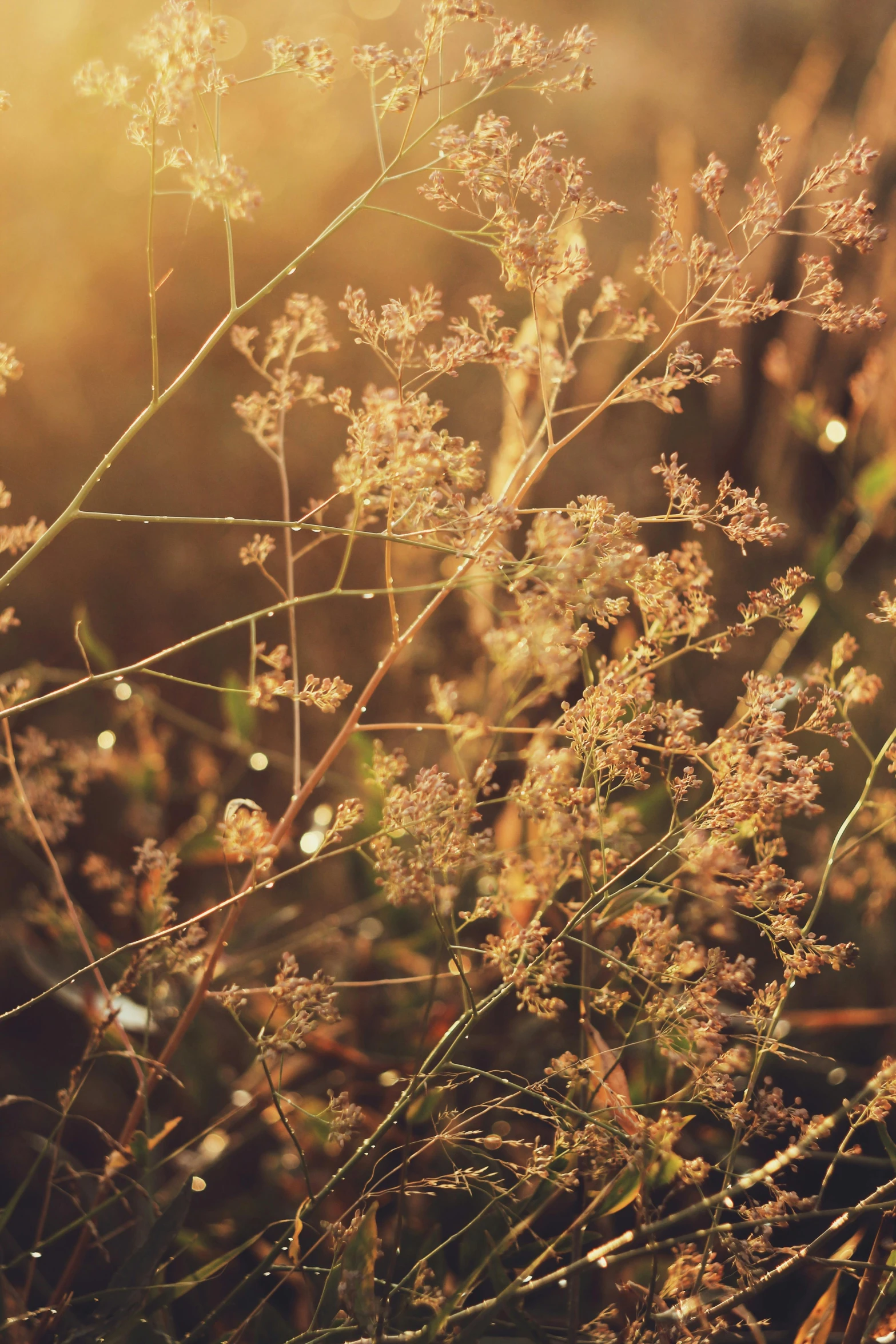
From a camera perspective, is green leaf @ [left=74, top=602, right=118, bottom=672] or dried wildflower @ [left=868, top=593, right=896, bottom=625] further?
green leaf @ [left=74, top=602, right=118, bottom=672]

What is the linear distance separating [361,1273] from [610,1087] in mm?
123

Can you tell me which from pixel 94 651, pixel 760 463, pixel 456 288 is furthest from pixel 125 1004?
pixel 456 288

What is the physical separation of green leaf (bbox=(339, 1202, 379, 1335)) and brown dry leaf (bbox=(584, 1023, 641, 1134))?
10cm

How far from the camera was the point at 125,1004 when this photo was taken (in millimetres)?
666

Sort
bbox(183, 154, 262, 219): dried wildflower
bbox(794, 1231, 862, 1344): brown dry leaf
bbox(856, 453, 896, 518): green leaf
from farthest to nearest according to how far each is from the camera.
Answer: bbox(856, 453, 896, 518): green leaf → bbox(794, 1231, 862, 1344): brown dry leaf → bbox(183, 154, 262, 219): dried wildflower

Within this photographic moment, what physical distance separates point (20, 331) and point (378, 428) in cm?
94

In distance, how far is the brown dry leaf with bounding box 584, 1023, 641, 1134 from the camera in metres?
0.35

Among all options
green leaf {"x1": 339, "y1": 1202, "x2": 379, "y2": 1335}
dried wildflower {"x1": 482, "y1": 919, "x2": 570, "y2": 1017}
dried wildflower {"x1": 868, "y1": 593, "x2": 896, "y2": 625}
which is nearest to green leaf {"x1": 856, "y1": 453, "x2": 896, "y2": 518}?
dried wildflower {"x1": 868, "y1": 593, "x2": 896, "y2": 625}

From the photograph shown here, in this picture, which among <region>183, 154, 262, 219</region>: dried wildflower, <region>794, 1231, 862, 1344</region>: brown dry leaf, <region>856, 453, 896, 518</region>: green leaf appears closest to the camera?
<region>183, 154, 262, 219</region>: dried wildflower

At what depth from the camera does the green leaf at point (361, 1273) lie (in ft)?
1.09

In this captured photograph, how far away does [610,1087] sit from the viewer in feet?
1.28

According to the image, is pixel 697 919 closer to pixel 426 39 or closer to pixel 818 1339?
pixel 818 1339

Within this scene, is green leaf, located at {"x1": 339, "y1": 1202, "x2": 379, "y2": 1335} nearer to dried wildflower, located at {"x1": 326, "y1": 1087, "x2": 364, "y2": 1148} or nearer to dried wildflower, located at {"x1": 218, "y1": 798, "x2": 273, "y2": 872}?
dried wildflower, located at {"x1": 326, "y1": 1087, "x2": 364, "y2": 1148}

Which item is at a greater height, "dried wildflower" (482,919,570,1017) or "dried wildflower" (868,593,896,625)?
"dried wildflower" (868,593,896,625)
